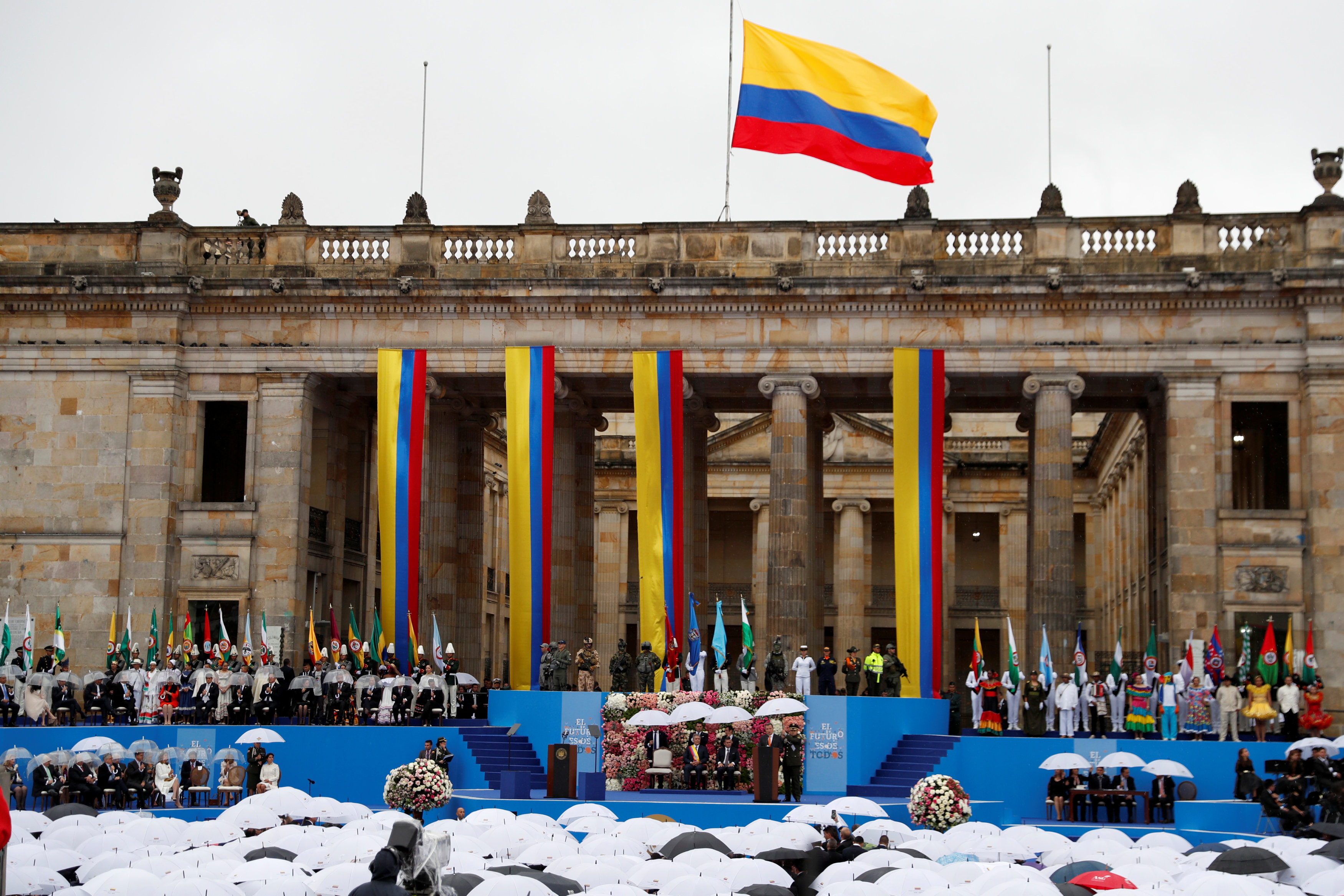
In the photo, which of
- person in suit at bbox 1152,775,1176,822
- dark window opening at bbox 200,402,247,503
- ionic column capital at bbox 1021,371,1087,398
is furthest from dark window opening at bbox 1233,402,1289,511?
dark window opening at bbox 200,402,247,503

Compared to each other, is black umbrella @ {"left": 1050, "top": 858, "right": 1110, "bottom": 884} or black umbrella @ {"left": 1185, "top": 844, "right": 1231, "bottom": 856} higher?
black umbrella @ {"left": 1050, "top": 858, "right": 1110, "bottom": 884}

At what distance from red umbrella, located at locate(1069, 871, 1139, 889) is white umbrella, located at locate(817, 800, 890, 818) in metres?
6.49

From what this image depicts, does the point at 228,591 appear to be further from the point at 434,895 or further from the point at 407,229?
the point at 434,895

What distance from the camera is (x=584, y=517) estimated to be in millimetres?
44656

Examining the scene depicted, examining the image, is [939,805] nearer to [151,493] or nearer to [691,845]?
[691,845]

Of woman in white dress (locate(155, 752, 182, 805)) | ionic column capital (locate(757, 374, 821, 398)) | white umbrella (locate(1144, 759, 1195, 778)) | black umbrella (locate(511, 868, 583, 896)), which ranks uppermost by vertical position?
ionic column capital (locate(757, 374, 821, 398))

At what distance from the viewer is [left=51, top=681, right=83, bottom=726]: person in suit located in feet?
114

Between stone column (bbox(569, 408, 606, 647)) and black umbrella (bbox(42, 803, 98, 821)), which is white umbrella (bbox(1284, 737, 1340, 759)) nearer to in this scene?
black umbrella (bbox(42, 803, 98, 821))

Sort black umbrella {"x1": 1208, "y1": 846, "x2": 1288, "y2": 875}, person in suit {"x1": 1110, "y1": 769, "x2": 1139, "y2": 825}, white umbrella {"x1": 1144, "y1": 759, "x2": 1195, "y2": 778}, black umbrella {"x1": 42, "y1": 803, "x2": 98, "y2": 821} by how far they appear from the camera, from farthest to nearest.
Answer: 1. person in suit {"x1": 1110, "y1": 769, "x2": 1139, "y2": 825}
2. white umbrella {"x1": 1144, "y1": 759, "x2": 1195, "y2": 778}
3. black umbrella {"x1": 42, "y1": 803, "x2": 98, "y2": 821}
4. black umbrella {"x1": 1208, "y1": 846, "x2": 1288, "y2": 875}

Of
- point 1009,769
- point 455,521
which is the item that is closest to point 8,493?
point 455,521

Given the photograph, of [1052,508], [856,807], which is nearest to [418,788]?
[856,807]

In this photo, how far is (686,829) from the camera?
21219 mm

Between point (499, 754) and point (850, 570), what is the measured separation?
27.7 metres

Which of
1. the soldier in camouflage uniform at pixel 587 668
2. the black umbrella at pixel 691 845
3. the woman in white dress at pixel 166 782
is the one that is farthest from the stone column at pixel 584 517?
the black umbrella at pixel 691 845
